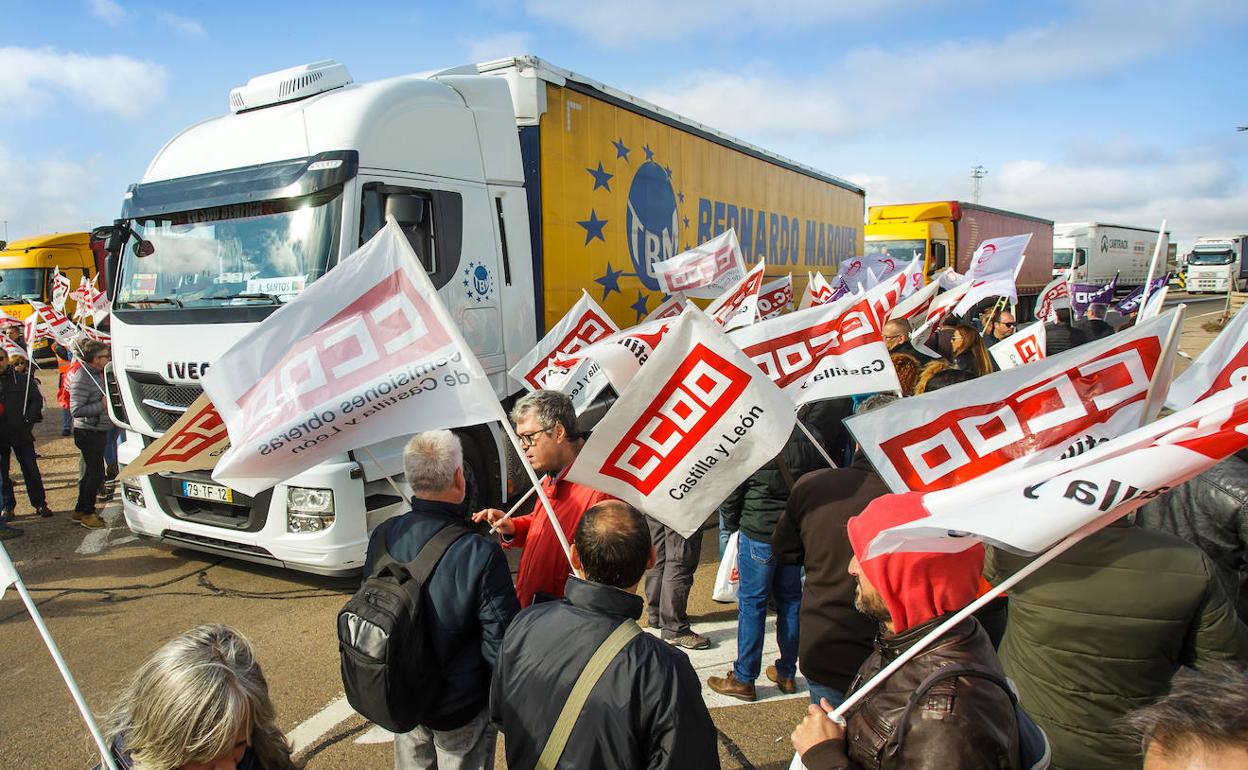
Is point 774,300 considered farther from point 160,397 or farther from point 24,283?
point 24,283

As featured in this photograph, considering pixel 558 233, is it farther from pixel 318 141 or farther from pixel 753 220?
pixel 753 220

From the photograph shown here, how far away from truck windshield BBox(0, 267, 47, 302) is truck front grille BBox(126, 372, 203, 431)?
763 inches

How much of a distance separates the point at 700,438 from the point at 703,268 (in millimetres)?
5146

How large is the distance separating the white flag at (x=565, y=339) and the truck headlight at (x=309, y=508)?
1.51m

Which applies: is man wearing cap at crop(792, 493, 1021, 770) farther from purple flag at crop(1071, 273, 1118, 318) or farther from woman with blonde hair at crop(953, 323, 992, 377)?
purple flag at crop(1071, 273, 1118, 318)

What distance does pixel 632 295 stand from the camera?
26.8ft

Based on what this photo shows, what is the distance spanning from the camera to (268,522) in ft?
17.0

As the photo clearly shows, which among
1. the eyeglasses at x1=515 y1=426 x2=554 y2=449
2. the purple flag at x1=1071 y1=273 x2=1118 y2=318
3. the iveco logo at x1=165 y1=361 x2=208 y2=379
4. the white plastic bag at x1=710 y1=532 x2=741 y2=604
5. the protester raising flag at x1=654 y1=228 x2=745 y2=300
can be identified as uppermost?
the protester raising flag at x1=654 y1=228 x2=745 y2=300

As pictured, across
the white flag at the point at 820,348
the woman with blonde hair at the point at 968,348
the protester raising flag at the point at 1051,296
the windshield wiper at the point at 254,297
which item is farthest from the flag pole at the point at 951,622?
the protester raising flag at the point at 1051,296

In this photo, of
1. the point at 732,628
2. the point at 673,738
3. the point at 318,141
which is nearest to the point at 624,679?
the point at 673,738

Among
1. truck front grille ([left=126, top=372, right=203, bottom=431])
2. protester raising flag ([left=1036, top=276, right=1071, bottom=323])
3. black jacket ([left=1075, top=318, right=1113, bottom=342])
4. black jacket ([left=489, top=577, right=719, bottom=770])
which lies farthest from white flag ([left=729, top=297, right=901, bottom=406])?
protester raising flag ([left=1036, top=276, right=1071, bottom=323])

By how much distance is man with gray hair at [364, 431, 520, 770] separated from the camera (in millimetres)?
2340

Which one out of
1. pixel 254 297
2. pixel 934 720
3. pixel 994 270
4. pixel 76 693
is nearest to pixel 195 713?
pixel 76 693

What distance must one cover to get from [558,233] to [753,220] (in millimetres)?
4902
